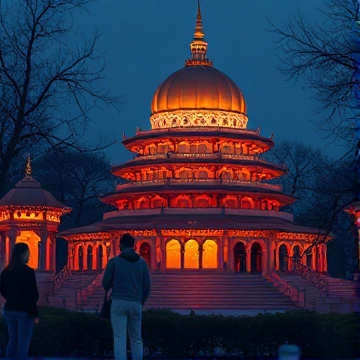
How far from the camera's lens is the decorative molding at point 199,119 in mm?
60719

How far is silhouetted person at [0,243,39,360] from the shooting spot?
14.8 m

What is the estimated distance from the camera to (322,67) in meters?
19.5

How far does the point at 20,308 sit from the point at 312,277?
35.4 meters

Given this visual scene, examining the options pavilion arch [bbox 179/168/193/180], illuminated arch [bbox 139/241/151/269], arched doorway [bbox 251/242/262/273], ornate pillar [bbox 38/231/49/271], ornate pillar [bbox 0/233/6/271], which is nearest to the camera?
ornate pillar [bbox 0/233/6/271]

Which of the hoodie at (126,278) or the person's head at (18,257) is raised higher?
the person's head at (18,257)

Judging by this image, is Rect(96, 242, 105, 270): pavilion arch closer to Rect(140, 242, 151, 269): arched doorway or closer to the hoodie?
Rect(140, 242, 151, 269): arched doorway

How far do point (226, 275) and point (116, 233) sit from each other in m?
8.08

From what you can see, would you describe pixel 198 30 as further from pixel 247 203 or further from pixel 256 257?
pixel 256 257

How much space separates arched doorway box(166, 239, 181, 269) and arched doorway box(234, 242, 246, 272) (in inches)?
127

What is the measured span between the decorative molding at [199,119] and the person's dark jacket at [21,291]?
4572 cm

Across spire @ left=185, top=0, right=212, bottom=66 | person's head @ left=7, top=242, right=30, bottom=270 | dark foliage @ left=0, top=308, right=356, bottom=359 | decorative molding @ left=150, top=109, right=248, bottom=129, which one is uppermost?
spire @ left=185, top=0, right=212, bottom=66

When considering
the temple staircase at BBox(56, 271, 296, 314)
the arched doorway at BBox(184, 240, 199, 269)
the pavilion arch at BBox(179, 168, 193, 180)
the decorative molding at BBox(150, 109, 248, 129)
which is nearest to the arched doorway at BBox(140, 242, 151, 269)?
the arched doorway at BBox(184, 240, 199, 269)

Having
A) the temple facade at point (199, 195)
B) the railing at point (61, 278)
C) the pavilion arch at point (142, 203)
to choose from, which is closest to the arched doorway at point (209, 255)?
the temple facade at point (199, 195)

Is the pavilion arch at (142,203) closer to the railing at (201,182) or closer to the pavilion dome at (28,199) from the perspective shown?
the railing at (201,182)
